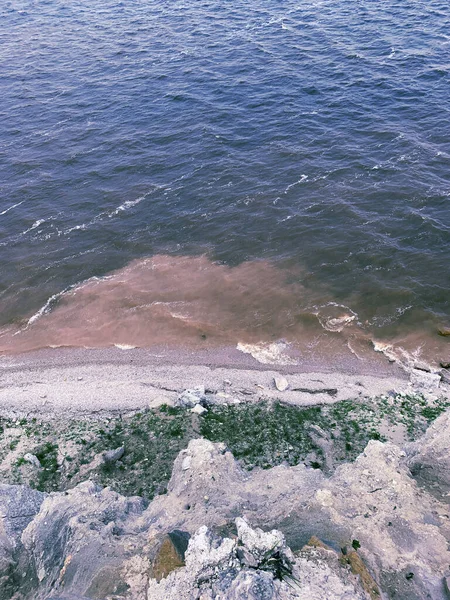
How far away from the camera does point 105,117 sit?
54.0 metres

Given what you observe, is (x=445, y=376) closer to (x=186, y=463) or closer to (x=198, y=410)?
(x=198, y=410)

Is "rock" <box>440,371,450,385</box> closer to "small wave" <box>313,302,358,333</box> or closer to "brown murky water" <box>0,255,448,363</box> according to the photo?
"brown murky water" <box>0,255,448,363</box>

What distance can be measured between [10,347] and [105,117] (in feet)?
107

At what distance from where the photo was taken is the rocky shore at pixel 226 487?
1484 centimetres

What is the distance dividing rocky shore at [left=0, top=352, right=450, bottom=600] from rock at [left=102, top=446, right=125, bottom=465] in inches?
2.6

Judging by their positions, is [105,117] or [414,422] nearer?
[414,422]

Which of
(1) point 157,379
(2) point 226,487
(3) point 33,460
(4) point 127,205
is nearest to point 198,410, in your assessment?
(1) point 157,379

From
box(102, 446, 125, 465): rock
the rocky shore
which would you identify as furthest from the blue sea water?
box(102, 446, 125, 465): rock

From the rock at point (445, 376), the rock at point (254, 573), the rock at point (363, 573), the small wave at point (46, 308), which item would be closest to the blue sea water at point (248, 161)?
the small wave at point (46, 308)

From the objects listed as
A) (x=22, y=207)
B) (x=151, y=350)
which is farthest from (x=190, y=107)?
(x=151, y=350)

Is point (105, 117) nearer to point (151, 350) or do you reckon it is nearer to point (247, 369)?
point (151, 350)

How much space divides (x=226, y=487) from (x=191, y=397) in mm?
6613

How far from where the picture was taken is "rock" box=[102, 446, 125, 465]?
22062 millimetres

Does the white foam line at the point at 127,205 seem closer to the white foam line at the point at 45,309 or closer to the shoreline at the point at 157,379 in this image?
the white foam line at the point at 45,309
